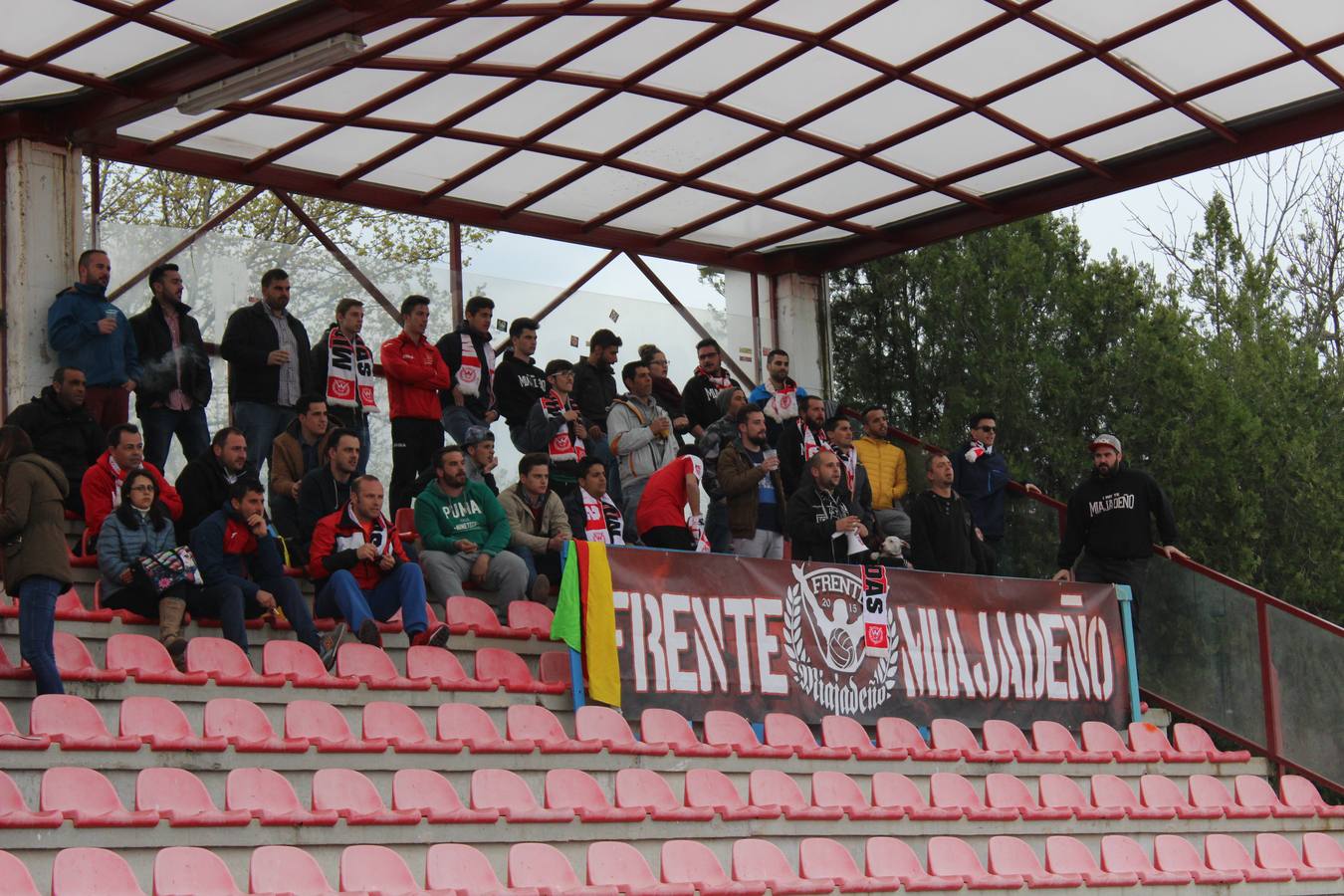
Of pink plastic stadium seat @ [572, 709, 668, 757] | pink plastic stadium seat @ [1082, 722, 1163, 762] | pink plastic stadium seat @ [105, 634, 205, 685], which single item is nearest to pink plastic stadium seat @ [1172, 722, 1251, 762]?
pink plastic stadium seat @ [1082, 722, 1163, 762]

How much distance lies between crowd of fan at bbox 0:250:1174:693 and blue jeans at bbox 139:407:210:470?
0.6 inches

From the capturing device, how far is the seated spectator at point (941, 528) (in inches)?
497

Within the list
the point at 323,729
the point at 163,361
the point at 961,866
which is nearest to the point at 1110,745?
the point at 961,866

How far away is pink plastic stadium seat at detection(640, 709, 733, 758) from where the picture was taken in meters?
9.48

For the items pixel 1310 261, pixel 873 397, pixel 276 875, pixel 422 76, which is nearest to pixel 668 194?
pixel 422 76

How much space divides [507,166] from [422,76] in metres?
1.93

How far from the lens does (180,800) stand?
7309mm

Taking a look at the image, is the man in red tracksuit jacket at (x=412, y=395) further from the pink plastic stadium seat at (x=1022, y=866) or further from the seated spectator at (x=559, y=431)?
the pink plastic stadium seat at (x=1022, y=866)

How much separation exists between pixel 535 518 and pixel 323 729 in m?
3.12

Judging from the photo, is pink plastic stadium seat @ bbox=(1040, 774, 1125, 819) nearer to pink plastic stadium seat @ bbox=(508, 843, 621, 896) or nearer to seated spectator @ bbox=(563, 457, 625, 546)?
seated spectator @ bbox=(563, 457, 625, 546)

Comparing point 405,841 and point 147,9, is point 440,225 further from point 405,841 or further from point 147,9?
point 405,841

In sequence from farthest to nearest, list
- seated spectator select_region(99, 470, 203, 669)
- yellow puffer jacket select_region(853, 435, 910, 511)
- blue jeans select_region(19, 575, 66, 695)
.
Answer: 1. yellow puffer jacket select_region(853, 435, 910, 511)
2. seated spectator select_region(99, 470, 203, 669)
3. blue jeans select_region(19, 575, 66, 695)

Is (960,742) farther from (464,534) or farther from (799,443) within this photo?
(464,534)

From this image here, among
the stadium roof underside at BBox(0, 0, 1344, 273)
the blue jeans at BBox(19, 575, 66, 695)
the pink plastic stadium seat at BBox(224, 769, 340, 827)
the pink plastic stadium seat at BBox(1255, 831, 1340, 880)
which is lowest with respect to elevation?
the pink plastic stadium seat at BBox(1255, 831, 1340, 880)
